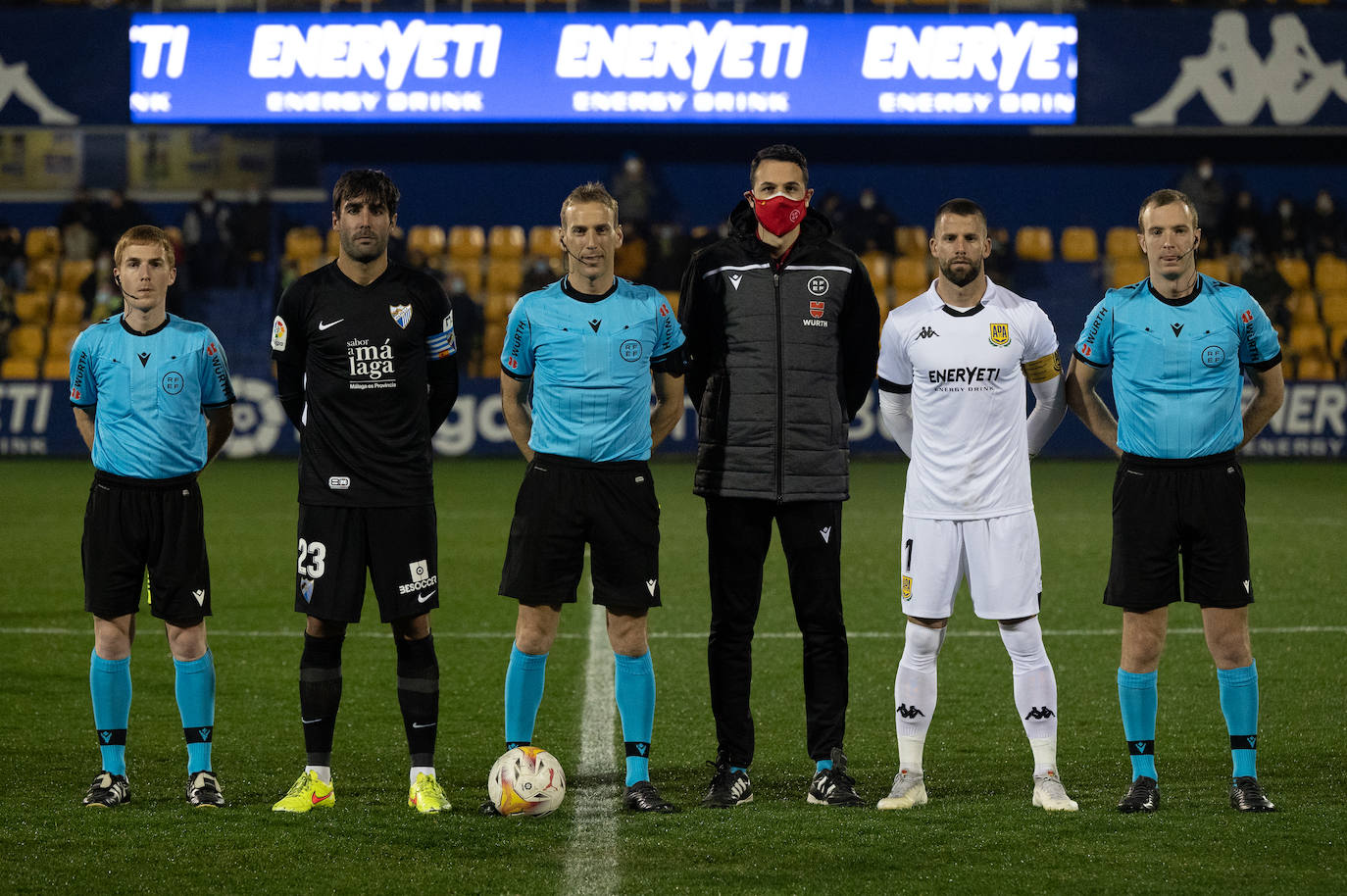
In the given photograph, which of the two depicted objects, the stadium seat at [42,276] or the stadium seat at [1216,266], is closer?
the stadium seat at [1216,266]

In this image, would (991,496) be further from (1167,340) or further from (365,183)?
(365,183)

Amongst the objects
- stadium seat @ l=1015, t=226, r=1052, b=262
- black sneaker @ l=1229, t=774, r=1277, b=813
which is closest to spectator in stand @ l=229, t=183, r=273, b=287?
stadium seat @ l=1015, t=226, r=1052, b=262

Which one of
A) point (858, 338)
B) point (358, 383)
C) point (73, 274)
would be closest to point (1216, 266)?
point (73, 274)

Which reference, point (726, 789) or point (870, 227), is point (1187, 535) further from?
point (870, 227)

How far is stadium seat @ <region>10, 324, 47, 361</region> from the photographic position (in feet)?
63.6

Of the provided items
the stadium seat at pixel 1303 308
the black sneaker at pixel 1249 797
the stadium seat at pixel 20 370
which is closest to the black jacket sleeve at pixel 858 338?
the black sneaker at pixel 1249 797

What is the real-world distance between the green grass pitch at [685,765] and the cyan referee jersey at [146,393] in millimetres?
1106

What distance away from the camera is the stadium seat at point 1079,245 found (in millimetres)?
21594

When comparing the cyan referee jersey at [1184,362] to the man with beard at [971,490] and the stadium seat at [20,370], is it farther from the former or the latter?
the stadium seat at [20,370]

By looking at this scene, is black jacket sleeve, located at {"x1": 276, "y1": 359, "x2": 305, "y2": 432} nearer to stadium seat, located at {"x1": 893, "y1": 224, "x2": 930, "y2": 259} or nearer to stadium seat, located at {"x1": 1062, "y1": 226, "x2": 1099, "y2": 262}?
stadium seat, located at {"x1": 893, "y1": 224, "x2": 930, "y2": 259}

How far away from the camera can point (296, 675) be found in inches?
284

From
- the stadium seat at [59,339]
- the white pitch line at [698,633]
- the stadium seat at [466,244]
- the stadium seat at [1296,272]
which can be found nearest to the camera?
the white pitch line at [698,633]

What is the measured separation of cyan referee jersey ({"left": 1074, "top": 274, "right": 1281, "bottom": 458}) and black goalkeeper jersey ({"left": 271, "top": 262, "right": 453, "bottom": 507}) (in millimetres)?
2192

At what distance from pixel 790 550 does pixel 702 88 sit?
1437 centimetres
